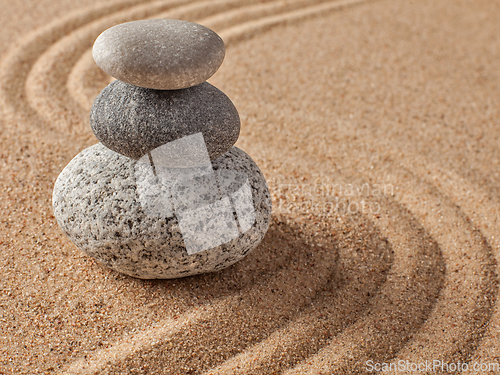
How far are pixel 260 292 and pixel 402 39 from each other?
152 inches

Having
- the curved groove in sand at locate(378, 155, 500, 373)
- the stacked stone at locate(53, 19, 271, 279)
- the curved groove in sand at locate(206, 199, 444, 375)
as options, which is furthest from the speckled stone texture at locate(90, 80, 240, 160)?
the curved groove in sand at locate(378, 155, 500, 373)

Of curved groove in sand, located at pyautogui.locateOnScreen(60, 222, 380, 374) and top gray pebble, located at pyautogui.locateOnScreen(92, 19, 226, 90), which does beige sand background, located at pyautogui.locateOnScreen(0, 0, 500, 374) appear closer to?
curved groove in sand, located at pyautogui.locateOnScreen(60, 222, 380, 374)

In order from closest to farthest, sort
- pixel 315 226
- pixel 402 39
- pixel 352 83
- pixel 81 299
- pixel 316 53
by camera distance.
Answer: pixel 81 299 → pixel 315 226 → pixel 352 83 → pixel 316 53 → pixel 402 39

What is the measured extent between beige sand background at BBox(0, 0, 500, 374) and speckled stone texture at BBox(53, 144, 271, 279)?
0.23m

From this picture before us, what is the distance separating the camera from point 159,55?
220 centimetres

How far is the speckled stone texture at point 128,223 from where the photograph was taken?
2369mm

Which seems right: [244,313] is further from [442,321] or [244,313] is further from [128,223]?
[442,321]

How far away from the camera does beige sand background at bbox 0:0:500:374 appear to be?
2.42 m

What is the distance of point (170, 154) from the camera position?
7.76 feet

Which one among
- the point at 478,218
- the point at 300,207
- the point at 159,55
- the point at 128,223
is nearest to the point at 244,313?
the point at 128,223

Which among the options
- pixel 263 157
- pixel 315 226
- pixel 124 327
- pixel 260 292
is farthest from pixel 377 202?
pixel 124 327

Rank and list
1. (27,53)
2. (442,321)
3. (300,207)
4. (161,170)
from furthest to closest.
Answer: (27,53)
(300,207)
(442,321)
(161,170)

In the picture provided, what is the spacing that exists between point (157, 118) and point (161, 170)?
29 cm

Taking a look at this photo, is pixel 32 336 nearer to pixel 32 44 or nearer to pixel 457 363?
pixel 457 363
